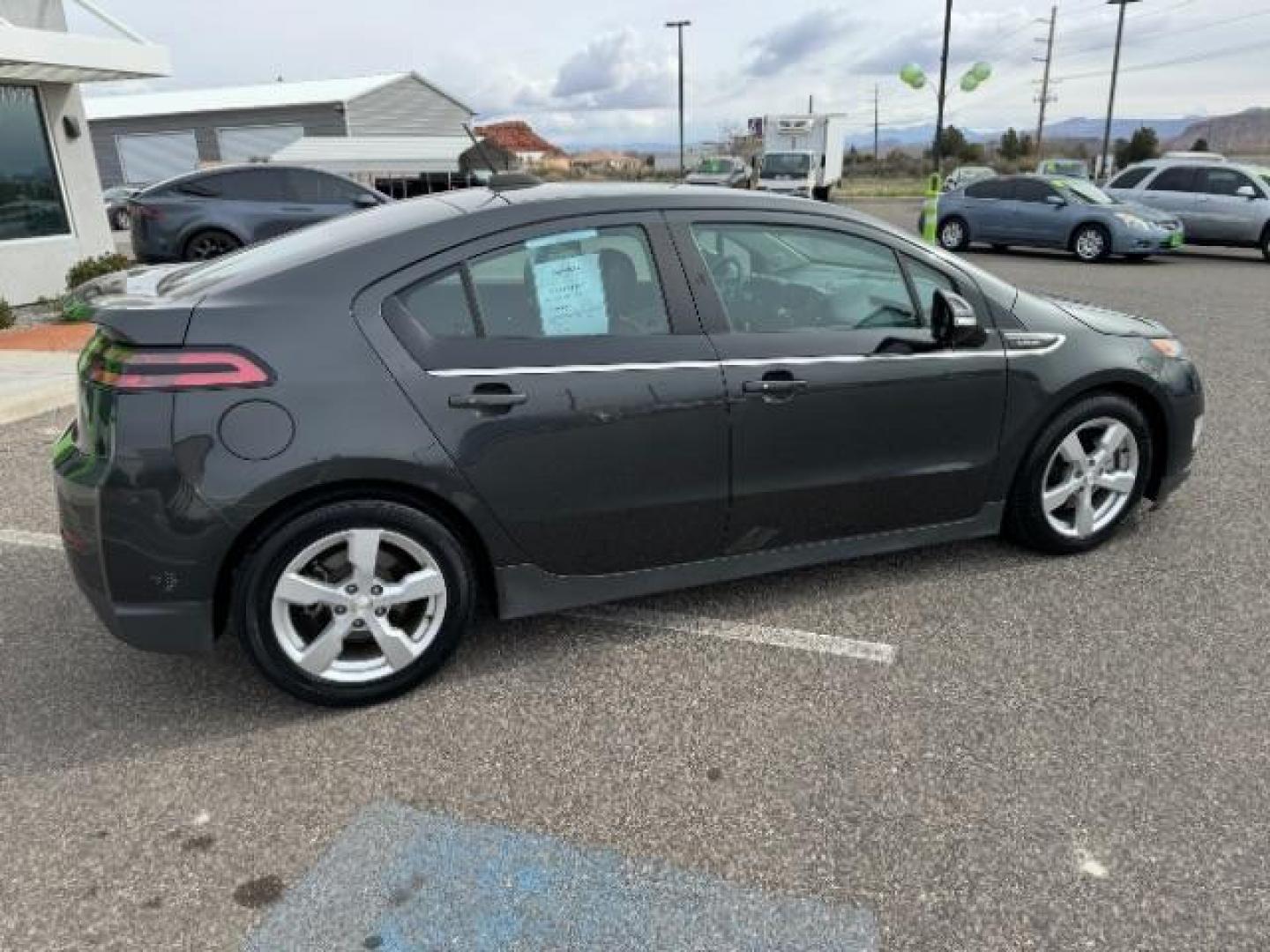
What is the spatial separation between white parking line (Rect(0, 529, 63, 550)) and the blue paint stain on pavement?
2.70m

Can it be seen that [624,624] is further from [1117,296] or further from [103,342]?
[1117,296]

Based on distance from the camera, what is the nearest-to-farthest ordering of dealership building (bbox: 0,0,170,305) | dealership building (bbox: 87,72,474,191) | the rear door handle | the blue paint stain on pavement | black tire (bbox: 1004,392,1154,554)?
the blue paint stain on pavement < the rear door handle < black tire (bbox: 1004,392,1154,554) < dealership building (bbox: 0,0,170,305) < dealership building (bbox: 87,72,474,191)

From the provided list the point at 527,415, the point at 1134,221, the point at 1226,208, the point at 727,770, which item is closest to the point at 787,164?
the point at 1226,208

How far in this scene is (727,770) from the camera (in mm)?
2705

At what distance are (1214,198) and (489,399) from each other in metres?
18.3

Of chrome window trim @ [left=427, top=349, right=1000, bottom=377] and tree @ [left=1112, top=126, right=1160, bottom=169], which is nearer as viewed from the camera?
chrome window trim @ [left=427, top=349, right=1000, bottom=377]

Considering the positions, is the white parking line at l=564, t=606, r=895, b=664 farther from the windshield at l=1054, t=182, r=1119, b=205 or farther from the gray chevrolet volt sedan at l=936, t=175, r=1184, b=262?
the windshield at l=1054, t=182, r=1119, b=205

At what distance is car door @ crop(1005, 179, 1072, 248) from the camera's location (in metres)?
16.6

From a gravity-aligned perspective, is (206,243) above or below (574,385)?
below

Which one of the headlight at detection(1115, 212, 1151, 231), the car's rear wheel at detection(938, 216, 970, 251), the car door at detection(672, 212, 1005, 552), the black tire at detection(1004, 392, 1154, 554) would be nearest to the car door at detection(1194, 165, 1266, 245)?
the headlight at detection(1115, 212, 1151, 231)

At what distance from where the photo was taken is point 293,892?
7.43 feet

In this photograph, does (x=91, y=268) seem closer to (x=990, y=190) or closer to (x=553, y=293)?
(x=553, y=293)

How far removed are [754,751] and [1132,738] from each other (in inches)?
44.0

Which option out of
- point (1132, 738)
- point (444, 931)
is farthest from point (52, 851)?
point (1132, 738)
